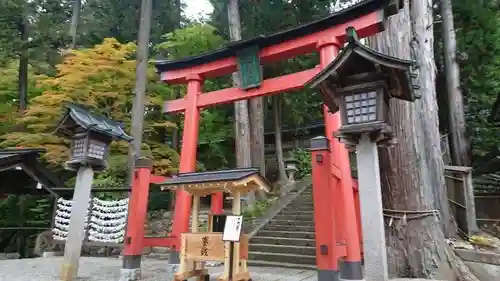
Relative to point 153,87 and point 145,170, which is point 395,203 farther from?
point 153,87

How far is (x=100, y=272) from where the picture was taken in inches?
291

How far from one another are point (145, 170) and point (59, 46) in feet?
37.9

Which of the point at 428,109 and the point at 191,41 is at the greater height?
the point at 191,41

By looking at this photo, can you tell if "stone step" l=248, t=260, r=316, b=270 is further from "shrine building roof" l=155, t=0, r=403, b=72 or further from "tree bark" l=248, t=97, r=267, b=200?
"tree bark" l=248, t=97, r=267, b=200

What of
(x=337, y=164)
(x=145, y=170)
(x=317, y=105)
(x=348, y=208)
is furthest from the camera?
(x=317, y=105)

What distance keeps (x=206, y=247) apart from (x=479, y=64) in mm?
13360

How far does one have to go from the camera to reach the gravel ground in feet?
21.5

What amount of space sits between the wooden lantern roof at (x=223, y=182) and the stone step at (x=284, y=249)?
3.02m

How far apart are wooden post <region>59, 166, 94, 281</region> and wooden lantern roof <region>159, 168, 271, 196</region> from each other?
73.5 inches

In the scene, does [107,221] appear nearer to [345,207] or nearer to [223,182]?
[223,182]

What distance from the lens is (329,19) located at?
19.9 ft

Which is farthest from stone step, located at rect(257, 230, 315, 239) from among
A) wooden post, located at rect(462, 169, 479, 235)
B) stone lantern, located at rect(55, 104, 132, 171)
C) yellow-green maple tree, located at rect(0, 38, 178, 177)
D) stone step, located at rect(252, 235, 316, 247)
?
stone lantern, located at rect(55, 104, 132, 171)

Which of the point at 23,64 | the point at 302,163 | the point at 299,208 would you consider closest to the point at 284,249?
the point at 299,208

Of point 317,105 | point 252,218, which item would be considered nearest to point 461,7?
point 317,105
